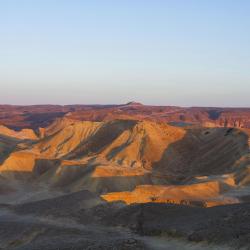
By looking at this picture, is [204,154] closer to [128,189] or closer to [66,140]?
[128,189]

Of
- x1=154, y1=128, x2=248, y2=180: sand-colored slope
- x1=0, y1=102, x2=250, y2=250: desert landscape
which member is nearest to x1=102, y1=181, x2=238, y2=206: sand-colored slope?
x1=0, y1=102, x2=250, y2=250: desert landscape

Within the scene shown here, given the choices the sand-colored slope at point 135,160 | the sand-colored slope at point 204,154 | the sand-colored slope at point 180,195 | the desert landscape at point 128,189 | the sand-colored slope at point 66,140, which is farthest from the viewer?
the sand-colored slope at point 66,140

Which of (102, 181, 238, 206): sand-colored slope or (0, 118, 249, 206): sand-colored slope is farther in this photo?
(0, 118, 249, 206): sand-colored slope

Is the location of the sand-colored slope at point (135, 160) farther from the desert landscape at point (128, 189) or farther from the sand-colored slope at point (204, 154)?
the desert landscape at point (128, 189)

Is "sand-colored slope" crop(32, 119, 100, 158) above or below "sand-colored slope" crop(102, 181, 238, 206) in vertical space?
above

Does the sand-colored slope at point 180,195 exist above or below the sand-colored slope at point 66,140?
below

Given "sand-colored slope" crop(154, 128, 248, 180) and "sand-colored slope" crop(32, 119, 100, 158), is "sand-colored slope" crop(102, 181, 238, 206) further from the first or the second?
"sand-colored slope" crop(32, 119, 100, 158)

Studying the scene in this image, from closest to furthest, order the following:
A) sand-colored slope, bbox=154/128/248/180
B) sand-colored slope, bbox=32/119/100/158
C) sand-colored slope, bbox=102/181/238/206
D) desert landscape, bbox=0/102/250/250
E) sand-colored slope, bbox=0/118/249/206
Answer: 1. desert landscape, bbox=0/102/250/250
2. sand-colored slope, bbox=102/181/238/206
3. sand-colored slope, bbox=0/118/249/206
4. sand-colored slope, bbox=154/128/248/180
5. sand-colored slope, bbox=32/119/100/158

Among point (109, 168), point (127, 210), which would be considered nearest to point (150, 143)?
point (109, 168)

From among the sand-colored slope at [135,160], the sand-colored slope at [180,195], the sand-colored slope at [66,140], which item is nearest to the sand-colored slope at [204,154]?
the sand-colored slope at [135,160]

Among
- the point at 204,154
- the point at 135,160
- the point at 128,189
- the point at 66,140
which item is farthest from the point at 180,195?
the point at 66,140
